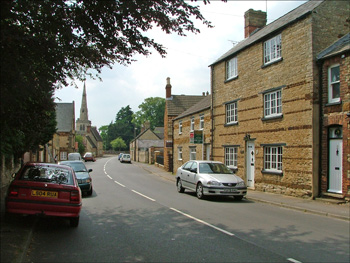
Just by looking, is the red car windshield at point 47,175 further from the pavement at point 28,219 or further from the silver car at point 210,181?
the silver car at point 210,181

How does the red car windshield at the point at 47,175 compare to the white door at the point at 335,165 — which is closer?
the red car windshield at the point at 47,175

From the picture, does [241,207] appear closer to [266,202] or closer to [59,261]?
[266,202]

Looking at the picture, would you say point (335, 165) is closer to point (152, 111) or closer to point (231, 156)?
point (231, 156)

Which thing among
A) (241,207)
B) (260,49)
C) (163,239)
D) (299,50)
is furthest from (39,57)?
(260,49)

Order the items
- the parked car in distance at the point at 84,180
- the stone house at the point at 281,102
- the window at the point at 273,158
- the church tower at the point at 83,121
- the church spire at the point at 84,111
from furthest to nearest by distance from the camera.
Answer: the church spire at the point at 84,111 < the church tower at the point at 83,121 < the window at the point at 273,158 < the stone house at the point at 281,102 < the parked car in distance at the point at 84,180

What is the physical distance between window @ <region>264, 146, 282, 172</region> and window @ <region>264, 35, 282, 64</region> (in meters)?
4.45

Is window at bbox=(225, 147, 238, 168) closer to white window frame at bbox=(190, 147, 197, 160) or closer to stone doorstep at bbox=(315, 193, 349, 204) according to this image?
white window frame at bbox=(190, 147, 197, 160)

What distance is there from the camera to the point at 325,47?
46.4 feet

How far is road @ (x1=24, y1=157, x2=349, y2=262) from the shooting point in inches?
222

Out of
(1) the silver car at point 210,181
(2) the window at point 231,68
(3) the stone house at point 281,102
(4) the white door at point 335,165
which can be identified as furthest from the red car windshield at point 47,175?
(2) the window at point 231,68

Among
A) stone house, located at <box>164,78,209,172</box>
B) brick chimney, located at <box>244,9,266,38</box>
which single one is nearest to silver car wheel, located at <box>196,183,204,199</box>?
brick chimney, located at <box>244,9,266,38</box>

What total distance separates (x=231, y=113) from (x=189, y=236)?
1403 cm

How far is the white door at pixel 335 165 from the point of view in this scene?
41.5 feet

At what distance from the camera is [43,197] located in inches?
284
